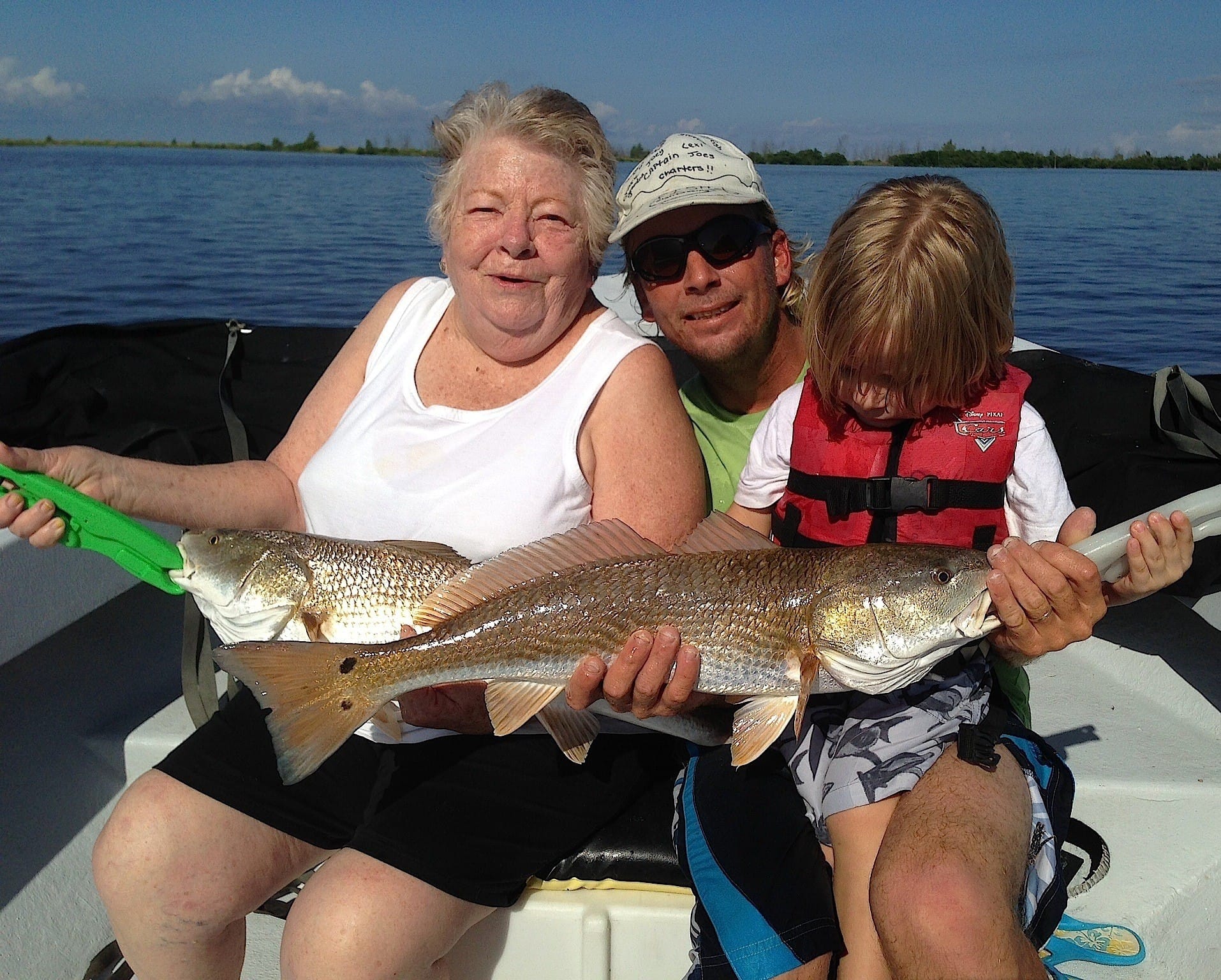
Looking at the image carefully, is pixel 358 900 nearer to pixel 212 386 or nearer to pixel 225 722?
pixel 225 722

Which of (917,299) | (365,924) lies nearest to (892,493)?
(917,299)

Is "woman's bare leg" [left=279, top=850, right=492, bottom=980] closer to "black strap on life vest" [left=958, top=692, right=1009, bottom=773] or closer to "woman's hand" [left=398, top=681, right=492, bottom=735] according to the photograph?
"woman's hand" [left=398, top=681, right=492, bottom=735]

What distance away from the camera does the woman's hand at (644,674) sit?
91.0 inches

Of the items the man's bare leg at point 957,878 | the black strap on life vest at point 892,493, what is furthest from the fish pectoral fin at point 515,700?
the black strap on life vest at point 892,493

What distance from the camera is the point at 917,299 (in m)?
2.57

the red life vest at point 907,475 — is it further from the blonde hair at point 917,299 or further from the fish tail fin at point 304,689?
the fish tail fin at point 304,689

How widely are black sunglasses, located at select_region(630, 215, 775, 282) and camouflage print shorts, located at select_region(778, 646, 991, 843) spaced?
53.9 inches

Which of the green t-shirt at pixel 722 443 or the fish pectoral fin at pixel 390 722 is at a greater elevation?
the green t-shirt at pixel 722 443

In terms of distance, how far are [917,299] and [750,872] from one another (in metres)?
1.48

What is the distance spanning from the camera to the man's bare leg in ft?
6.53

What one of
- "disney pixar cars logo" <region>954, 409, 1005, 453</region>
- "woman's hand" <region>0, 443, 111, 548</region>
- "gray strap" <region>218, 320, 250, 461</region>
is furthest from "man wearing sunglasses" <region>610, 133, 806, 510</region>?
"gray strap" <region>218, 320, 250, 461</region>

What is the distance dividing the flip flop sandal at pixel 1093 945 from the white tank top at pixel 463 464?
6.03 feet

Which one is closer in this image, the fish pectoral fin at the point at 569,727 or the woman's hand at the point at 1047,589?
the woman's hand at the point at 1047,589

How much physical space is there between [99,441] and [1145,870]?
408 centimetres
